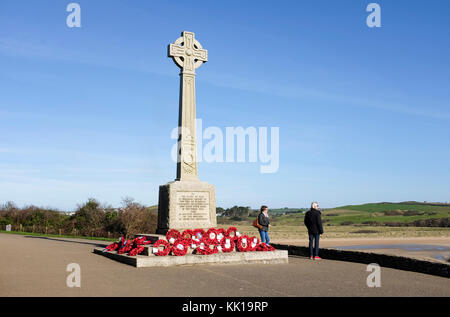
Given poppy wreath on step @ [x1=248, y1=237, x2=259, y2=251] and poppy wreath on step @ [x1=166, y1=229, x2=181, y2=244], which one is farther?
poppy wreath on step @ [x1=248, y1=237, x2=259, y2=251]

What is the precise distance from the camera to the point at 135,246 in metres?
11.4

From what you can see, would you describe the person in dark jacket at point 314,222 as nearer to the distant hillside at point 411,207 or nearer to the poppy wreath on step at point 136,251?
the poppy wreath on step at point 136,251

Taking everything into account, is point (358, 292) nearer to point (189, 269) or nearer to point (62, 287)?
point (189, 269)

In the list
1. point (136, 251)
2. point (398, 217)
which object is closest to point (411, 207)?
point (398, 217)

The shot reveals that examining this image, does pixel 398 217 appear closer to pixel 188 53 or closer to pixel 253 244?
pixel 188 53

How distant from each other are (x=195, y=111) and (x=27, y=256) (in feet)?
21.9

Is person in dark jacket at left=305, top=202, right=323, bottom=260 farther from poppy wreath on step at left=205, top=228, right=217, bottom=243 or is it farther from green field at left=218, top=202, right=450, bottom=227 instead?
green field at left=218, top=202, right=450, bottom=227

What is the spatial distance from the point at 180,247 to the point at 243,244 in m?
2.00

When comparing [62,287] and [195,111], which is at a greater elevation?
[195,111]

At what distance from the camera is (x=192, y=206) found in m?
13.6

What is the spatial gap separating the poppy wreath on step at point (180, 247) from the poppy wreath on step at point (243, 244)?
1.59 m

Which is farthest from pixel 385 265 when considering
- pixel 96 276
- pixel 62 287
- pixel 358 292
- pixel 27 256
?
pixel 27 256

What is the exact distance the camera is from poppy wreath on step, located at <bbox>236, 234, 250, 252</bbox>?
11.9m

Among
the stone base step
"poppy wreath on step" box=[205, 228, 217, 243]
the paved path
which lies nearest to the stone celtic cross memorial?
"poppy wreath on step" box=[205, 228, 217, 243]
